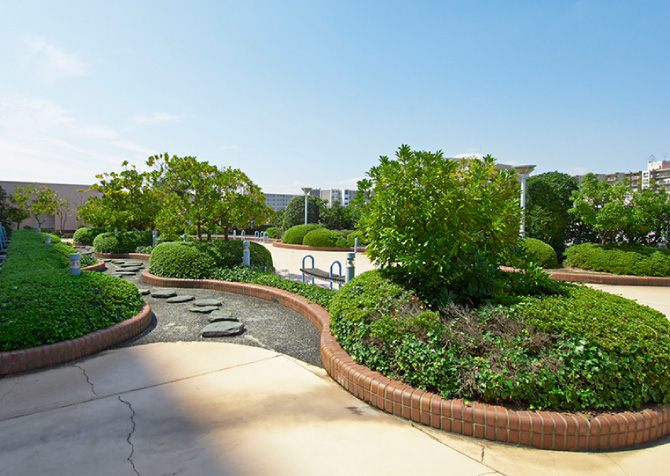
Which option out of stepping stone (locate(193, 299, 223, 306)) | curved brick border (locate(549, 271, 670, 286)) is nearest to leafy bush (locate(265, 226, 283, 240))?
curved brick border (locate(549, 271, 670, 286))

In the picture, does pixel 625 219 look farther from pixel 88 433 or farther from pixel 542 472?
pixel 88 433

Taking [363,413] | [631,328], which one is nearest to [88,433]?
[363,413]

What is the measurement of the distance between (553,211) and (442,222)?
11630 mm

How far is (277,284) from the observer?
7672mm

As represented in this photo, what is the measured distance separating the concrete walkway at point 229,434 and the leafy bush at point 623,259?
986cm

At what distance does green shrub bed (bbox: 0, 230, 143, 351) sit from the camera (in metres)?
4.24

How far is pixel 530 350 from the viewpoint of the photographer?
3.19m

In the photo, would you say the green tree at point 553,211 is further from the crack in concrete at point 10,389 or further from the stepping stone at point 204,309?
the crack in concrete at point 10,389

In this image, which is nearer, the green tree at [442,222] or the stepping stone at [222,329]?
the green tree at [442,222]

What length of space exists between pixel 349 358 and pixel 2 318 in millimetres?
3923

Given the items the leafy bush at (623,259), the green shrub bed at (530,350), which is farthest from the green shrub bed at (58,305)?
the leafy bush at (623,259)

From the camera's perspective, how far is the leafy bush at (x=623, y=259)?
1041 centimetres

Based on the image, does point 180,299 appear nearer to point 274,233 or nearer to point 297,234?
point 297,234

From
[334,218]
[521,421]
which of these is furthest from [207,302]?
[334,218]
